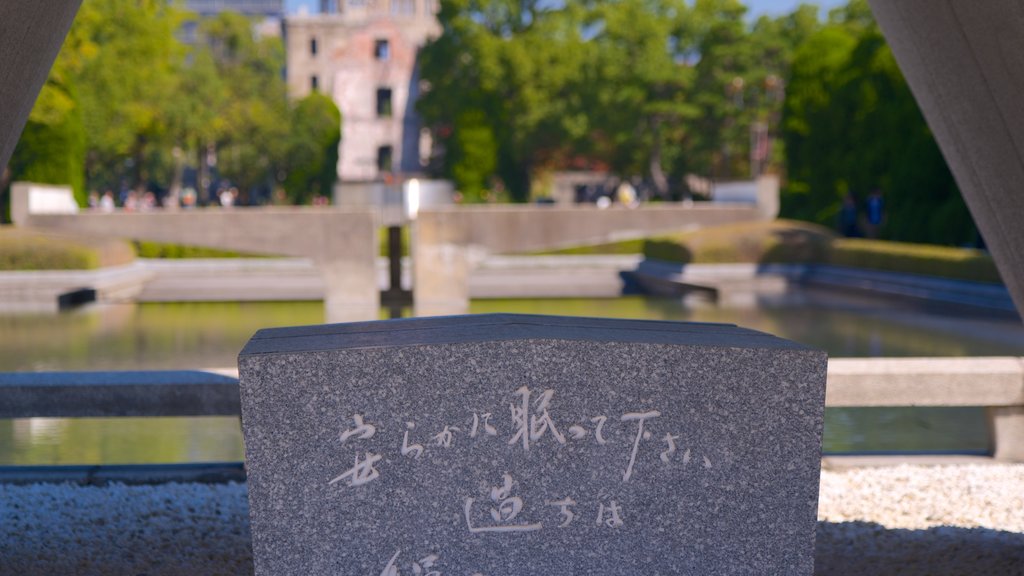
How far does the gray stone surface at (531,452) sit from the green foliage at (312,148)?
4654 centimetres

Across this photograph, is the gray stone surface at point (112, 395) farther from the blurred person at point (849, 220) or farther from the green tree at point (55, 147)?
the green tree at point (55, 147)

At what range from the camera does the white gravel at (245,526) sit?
4.65 metres

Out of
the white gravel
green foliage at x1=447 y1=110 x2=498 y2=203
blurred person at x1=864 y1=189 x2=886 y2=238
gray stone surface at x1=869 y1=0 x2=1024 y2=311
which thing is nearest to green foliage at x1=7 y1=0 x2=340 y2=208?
green foliage at x1=447 y1=110 x2=498 y2=203

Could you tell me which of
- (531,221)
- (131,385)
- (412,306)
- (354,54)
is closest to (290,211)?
(412,306)

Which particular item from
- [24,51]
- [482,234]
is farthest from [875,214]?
[24,51]

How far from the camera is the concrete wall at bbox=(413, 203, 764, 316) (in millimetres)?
19438

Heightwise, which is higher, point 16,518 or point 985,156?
point 985,156

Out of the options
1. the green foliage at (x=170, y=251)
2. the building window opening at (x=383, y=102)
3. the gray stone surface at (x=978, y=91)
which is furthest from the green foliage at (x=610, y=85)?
the gray stone surface at (x=978, y=91)

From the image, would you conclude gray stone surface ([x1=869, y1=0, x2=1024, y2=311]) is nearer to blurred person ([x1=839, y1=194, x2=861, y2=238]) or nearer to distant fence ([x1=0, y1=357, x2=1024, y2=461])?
distant fence ([x1=0, y1=357, x2=1024, y2=461])

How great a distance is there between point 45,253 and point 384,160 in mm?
35792

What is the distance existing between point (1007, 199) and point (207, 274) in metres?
22.2

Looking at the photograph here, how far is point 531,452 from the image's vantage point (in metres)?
3.42

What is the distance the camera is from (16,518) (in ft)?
17.2

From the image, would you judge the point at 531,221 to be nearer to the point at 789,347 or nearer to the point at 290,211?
the point at 290,211
